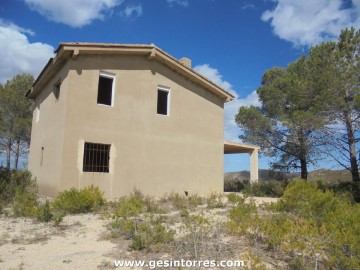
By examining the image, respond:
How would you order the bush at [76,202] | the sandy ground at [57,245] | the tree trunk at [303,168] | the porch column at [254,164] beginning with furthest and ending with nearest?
1. the tree trunk at [303,168]
2. the porch column at [254,164]
3. the bush at [76,202]
4. the sandy ground at [57,245]

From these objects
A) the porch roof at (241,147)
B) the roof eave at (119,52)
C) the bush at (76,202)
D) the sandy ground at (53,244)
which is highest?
the roof eave at (119,52)

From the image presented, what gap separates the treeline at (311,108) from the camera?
675 inches

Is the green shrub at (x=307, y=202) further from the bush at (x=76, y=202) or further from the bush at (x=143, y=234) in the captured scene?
the bush at (x=76, y=202)

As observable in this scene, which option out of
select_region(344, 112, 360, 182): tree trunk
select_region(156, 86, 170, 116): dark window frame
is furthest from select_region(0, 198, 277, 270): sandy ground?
select_region(344, 112, 360, 182): tree trunk

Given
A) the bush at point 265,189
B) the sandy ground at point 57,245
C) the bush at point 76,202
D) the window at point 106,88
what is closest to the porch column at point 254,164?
the bush at point 265,189

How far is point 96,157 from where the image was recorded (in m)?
12.8

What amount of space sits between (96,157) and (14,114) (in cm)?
1823

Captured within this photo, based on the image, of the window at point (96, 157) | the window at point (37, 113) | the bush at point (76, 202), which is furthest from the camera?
the window at point (37, 113)

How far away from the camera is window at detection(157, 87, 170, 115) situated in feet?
49.1

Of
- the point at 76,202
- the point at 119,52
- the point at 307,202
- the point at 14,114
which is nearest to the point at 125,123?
the point at 119,52

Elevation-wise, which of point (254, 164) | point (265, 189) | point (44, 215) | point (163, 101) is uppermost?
point (163, 101)

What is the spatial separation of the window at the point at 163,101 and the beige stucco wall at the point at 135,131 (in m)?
0.22

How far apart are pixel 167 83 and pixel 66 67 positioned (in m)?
4.14

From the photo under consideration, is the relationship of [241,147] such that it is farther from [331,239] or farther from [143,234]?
[331,239]
